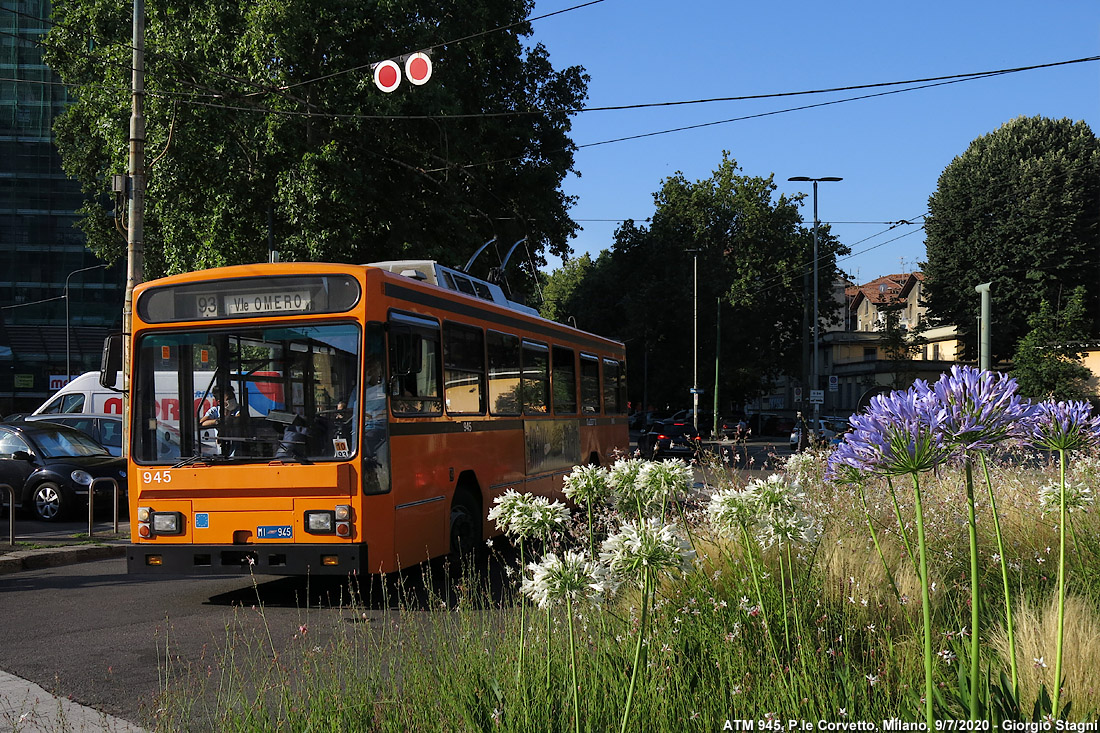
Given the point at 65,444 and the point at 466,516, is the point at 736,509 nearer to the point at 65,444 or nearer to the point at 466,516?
the point at 466,516

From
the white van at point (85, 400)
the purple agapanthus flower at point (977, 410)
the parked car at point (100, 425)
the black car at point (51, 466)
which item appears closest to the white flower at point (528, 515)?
the purple agapanthus flower at point (977, 410)

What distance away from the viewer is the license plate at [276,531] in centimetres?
858

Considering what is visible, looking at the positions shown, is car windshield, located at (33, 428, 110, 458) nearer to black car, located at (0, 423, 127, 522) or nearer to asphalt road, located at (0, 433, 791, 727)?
black car, located at (0, 423, 127, 522)

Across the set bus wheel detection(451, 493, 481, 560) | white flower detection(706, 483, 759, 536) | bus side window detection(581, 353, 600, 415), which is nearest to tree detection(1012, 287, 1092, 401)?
bus side window detection(581, 353, 600, 415)

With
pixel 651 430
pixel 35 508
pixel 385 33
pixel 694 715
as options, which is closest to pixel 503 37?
pixel 385 33

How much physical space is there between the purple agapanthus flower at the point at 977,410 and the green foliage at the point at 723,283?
56281 millimetres

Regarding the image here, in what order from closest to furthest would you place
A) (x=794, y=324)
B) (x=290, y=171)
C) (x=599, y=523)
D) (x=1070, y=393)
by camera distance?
(x=599, y=523)
(x=290, y=171)
(x=1070, y=393)
(x=794, y=324)

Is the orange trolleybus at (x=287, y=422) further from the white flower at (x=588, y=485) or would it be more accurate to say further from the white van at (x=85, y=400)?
the white van at (x=85, y=400)

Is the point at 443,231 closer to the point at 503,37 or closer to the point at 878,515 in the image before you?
the point at 503,37

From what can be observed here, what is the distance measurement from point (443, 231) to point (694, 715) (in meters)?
25.9

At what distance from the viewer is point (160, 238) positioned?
92.7ft

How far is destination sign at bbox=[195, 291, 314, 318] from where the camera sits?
894 centimetres

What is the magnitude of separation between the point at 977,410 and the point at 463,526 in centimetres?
822

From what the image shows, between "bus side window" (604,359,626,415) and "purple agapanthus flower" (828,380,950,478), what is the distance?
14417 mm
